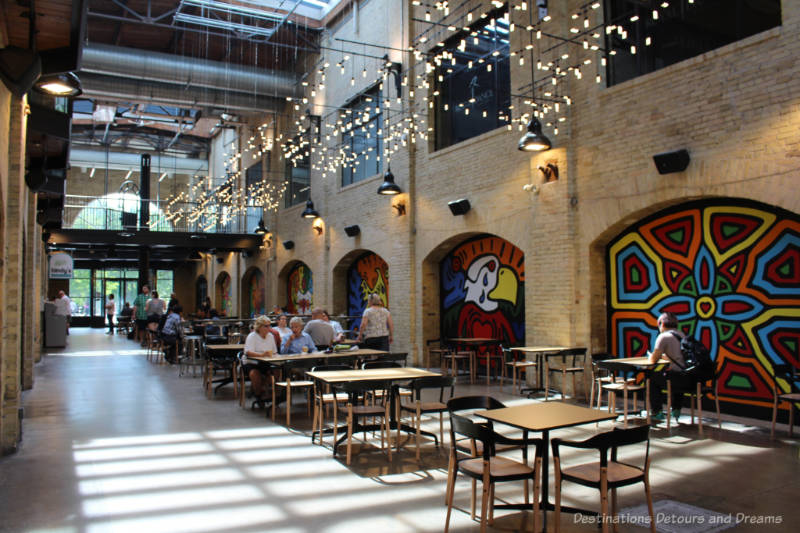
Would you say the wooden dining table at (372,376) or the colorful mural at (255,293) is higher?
the colorful mural at (255,293)

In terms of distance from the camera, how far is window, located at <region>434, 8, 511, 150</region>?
10.8m

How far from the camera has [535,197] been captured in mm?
9664

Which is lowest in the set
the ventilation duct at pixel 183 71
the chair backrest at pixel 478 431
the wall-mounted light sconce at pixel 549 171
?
the chair backrest at pixel 478 431

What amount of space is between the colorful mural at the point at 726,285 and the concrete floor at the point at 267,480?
774 mm

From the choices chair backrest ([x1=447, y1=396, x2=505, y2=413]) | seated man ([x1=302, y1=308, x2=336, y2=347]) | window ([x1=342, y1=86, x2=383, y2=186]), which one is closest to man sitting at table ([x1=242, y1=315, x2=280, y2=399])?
seated man ([x1=302, y1=308, x2=336, y2=347])

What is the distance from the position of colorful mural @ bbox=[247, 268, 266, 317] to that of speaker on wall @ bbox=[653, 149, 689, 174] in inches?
649

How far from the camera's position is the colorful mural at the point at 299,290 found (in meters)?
18.8

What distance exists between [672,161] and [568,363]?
3.27 metres

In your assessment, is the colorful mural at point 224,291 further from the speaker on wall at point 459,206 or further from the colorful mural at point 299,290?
the speaker on wall at point 459,206

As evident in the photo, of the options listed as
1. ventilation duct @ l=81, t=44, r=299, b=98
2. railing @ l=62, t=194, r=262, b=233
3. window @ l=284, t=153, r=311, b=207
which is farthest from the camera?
railing @ l=62, t=194, r=262, b=233

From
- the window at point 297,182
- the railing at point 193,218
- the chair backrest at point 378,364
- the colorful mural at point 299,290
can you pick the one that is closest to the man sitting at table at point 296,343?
the chair backrest at point 378,364

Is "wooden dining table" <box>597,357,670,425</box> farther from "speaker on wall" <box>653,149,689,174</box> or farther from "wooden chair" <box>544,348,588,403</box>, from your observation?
"speaker on wall" <box>653,149,689,174</box>

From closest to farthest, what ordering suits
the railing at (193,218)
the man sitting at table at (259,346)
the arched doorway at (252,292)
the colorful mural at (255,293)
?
the man sitting at table at (259,346), the railing at (193,218), the colorful mural at (255,293), the arched doorway at (252,292)

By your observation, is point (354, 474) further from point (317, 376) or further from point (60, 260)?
point (60, 260)
